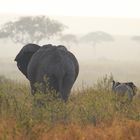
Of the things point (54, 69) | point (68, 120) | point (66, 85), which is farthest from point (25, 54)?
point (68, 120)

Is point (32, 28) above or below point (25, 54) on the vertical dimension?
below

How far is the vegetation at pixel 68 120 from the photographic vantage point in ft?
24.2

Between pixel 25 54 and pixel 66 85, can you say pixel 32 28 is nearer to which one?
pixel 25 54

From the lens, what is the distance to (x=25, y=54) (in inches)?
461

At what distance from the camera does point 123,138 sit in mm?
7684

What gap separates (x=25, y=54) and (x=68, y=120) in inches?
116

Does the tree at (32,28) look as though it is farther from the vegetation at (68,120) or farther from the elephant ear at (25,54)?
the vegetation at (68,120)

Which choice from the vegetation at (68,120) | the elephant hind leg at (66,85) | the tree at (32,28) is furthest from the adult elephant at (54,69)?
the tree at (32,28)

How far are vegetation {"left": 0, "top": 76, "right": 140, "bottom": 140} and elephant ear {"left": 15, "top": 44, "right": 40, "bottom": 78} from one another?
68.0 inches

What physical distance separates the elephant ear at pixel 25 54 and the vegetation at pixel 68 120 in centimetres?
173

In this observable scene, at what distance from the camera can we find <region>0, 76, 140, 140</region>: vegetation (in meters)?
7.38

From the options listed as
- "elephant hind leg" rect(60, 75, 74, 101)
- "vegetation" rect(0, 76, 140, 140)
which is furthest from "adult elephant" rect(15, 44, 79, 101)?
"vegetation" rect(0, 76, 140, 140)

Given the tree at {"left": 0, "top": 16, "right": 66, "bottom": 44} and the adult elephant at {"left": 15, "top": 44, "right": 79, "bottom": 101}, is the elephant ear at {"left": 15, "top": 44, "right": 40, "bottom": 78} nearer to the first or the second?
the adult elephant at {"left": 15, "top": 44, "right": 79, "bottom": 101}

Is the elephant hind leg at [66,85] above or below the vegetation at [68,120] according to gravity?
above
